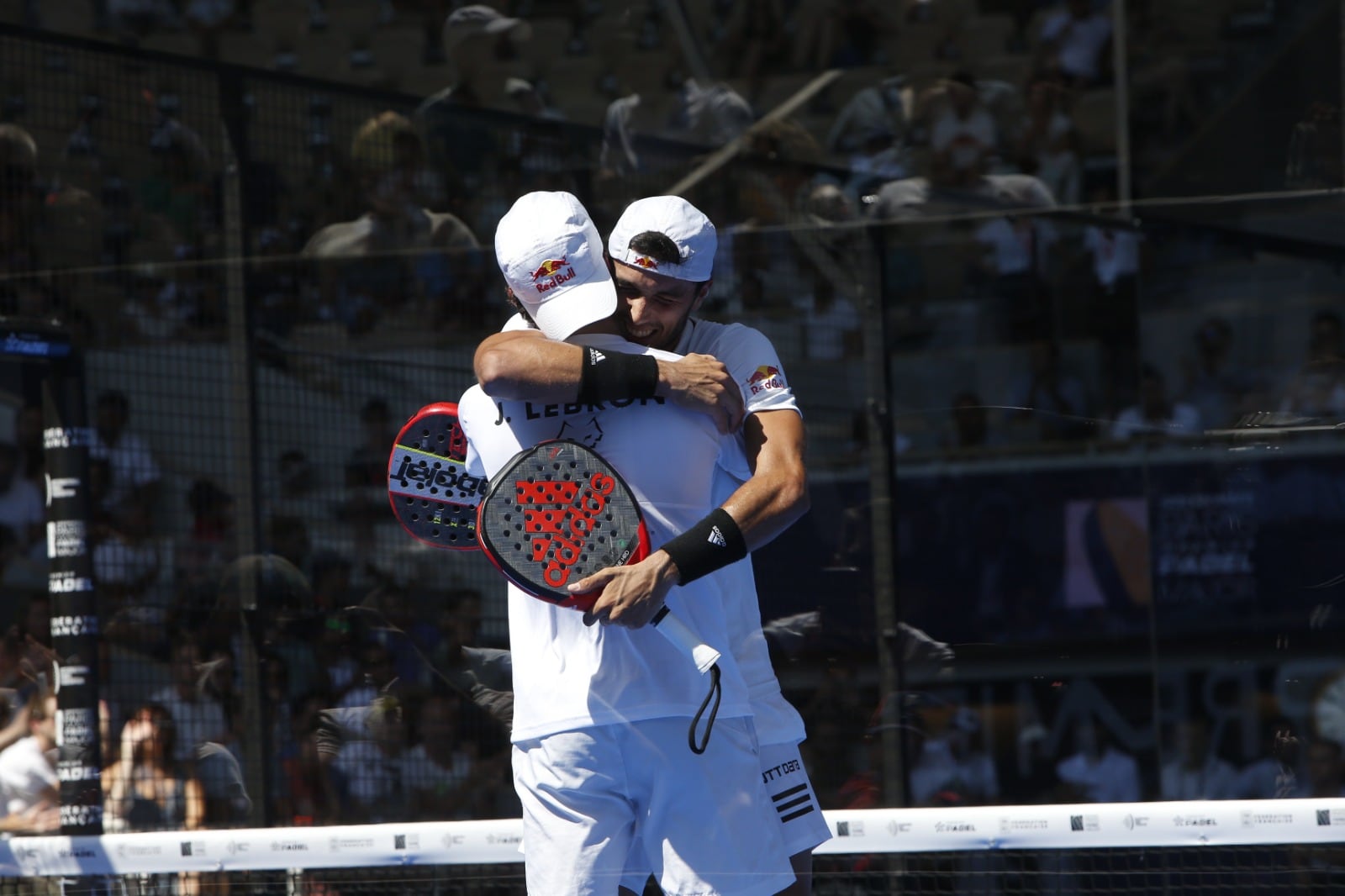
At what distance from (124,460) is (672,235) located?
274 centimetres

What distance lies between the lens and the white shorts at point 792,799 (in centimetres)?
273

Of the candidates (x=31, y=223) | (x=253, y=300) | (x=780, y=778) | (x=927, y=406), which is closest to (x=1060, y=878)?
(x=780, y=778)

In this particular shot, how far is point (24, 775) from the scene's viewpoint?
4434mm

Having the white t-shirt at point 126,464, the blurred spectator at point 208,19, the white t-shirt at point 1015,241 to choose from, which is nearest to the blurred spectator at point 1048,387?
the white t-shirt at point 1015,241

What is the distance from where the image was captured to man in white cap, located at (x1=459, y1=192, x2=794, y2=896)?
244 centimetres

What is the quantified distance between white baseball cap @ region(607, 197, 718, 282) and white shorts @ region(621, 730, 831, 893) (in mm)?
884

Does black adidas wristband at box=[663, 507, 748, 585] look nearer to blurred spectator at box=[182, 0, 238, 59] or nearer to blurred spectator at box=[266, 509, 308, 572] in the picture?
blurred spectator at box=[266, 509, 308, 572]

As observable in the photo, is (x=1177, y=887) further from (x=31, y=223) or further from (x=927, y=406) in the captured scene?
(x=31, y=223)

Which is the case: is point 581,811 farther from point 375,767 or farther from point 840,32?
point 840,32

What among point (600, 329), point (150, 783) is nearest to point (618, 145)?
point (150, 783)

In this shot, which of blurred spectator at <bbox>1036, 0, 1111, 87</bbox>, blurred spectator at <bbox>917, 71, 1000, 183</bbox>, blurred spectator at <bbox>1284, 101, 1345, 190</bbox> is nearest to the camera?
blurred spectator at <bbox>1284, 101, 1345, 190</bbox>

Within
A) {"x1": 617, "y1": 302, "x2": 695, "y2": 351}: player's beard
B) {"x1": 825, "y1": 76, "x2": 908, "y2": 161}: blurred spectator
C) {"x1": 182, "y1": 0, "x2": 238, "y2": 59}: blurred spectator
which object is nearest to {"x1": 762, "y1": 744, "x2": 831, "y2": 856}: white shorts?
{"x1": 617, "y1": 302, "x2": 695, "y2": 351}: player's beard

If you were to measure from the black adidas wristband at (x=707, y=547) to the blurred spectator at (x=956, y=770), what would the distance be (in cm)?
179

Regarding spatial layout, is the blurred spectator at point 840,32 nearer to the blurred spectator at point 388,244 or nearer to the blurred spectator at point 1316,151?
the blurred spectator at point 1316,151
